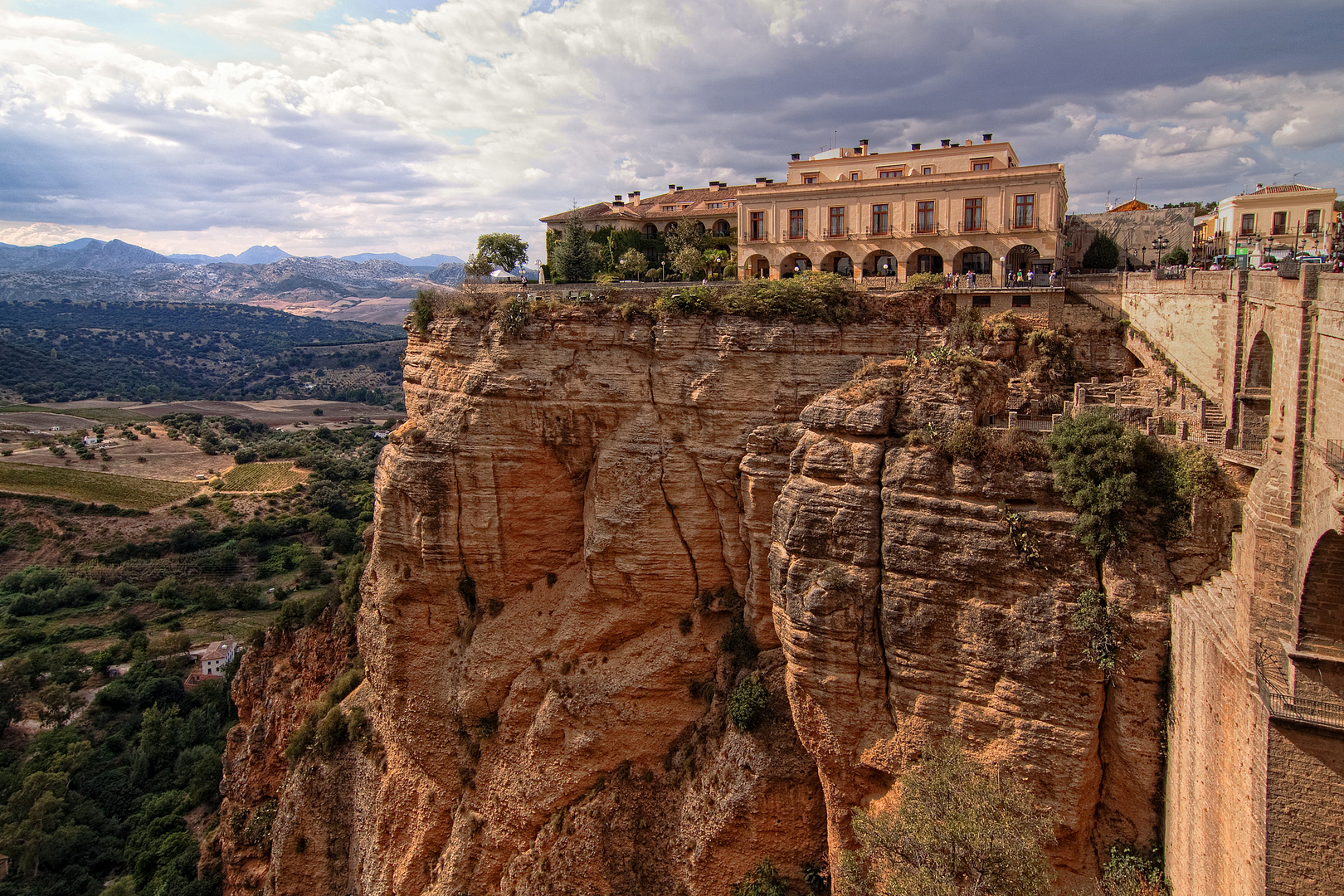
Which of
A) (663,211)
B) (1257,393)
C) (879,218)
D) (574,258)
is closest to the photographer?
(1257,393)

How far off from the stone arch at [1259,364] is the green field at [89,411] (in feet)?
392

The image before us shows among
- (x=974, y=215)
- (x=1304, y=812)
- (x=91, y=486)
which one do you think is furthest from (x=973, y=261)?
(x=91, y=486)

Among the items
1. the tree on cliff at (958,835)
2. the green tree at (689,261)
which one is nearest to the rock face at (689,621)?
the tree on cliff at (958,835)

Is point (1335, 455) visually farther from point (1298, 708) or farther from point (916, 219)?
point (916, 219)

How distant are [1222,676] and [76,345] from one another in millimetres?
222419

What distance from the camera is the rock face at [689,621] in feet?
53.5

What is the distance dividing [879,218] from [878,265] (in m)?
1.69

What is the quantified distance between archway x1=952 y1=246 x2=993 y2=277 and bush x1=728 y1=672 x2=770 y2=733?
1520cm

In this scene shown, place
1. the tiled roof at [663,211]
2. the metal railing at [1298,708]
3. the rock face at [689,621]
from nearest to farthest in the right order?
the metal railing at [1298,708] < the rock face at [689,621] < the tiled roof at [663,211]

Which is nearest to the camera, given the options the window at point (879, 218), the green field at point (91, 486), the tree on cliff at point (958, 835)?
the tree on cliff at point (958, 835)

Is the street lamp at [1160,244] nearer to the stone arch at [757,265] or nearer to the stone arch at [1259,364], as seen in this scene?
the stone arch at [757,265]

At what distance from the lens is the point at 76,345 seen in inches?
7047

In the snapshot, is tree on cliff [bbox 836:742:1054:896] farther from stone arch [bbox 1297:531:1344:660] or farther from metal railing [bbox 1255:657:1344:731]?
stone arch [bbox 1297:531:1344:660]

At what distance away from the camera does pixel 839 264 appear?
28.7 meters
